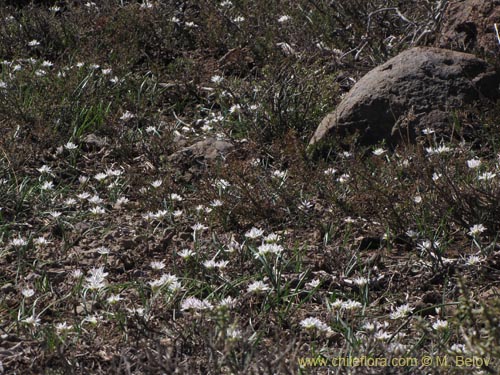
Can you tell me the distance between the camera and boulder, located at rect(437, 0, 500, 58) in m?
6.03

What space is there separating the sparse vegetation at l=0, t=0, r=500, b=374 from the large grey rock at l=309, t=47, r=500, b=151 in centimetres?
14

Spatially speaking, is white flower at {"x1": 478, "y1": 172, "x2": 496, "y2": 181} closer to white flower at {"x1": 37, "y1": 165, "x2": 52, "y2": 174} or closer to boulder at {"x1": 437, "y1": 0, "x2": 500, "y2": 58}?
boulder at {"x1": 437, "y1": 0, "x2": 500, "y2": 58}

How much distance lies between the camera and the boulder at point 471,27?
19.8 ft

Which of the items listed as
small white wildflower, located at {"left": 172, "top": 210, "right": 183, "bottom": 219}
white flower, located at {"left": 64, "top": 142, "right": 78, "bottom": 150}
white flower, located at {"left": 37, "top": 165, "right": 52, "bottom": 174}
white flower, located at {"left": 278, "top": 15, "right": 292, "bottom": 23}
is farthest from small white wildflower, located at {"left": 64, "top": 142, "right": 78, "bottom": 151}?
white flower, located at {"left": 278, "top": 15, "right": 292, "bottom": 23}

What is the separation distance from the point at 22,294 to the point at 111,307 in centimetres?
53

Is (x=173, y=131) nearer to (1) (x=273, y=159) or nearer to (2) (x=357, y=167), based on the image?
(1) (x=273, y=159)

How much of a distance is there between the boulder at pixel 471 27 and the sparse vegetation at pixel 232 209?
0.25 meters

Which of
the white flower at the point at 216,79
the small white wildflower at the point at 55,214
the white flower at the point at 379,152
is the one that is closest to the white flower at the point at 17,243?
the small white wildflower at the point at 55,214

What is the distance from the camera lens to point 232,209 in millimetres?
4855

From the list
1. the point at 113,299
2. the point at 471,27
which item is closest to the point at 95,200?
the point at 113,299

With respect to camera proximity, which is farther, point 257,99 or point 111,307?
point 257,99

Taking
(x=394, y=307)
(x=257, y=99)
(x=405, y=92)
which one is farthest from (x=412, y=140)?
(x=394, y=307)

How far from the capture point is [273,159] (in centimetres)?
573

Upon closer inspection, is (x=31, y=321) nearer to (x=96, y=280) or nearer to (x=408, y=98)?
(x=96, y=280)
